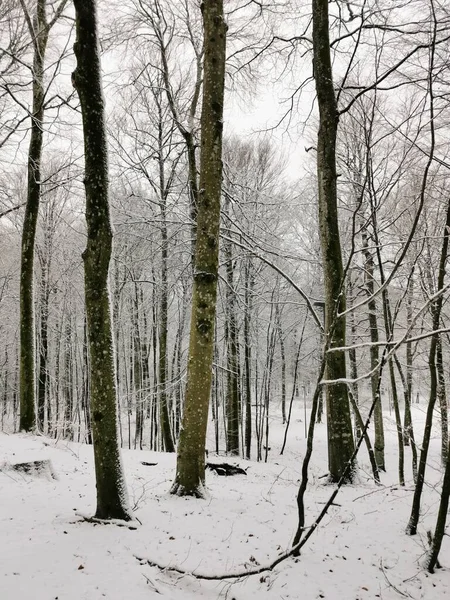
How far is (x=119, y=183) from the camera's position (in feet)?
38.4

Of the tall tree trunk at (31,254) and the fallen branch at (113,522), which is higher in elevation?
the tall tree trunk at (31,254)

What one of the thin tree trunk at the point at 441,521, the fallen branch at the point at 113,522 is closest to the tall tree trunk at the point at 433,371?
the thin tree trunk at the point at 441,521

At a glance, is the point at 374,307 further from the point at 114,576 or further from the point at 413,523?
the point at 114,576

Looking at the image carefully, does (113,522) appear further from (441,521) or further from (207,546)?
(441,521)

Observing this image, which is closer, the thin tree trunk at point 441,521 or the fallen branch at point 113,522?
the thin tree trunk at point 441,521

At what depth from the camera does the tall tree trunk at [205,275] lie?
14.9 ft

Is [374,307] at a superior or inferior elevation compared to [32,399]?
superior

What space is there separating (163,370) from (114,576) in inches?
359

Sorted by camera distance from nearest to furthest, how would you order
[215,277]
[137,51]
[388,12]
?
[215,277] < [388,12] < [137,51]

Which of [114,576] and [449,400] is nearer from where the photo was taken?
[114,576]

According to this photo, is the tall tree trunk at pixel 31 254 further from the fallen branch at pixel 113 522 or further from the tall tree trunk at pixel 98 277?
the fallen branch at pixel 113 522

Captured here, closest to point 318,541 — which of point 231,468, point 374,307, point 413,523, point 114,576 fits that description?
point 413,523

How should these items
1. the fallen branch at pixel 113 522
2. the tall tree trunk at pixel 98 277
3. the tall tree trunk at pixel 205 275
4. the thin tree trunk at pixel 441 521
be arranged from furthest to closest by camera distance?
the tall tree trunk at pixel 205 275 < the tall tree trunk at pixel 98 277 < the fallen branch at pixel 113 522 < the thin tree trunk at pixel 441 521

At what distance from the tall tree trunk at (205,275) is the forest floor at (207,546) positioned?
1.49 ft
